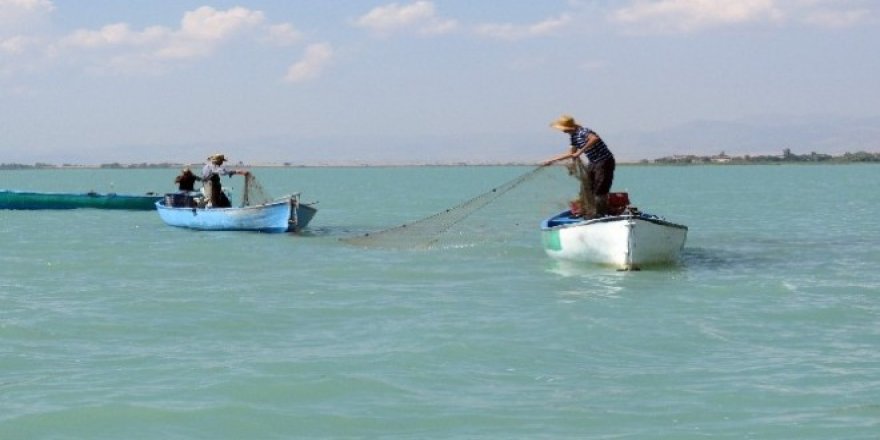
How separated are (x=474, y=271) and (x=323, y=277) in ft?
8.81

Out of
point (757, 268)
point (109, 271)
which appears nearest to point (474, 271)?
point (757, 268)

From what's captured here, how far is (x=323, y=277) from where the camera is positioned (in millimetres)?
20047

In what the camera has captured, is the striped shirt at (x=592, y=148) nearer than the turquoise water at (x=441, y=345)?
No

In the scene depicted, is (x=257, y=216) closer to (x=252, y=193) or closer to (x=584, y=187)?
(x=252, y=193)

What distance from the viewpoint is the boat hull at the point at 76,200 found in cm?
4319

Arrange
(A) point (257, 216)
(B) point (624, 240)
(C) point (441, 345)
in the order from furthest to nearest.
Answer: (A) point (257, 216) < (B) point (624, 240) < (C) point (441, 345)

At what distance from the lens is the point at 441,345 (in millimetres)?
12891

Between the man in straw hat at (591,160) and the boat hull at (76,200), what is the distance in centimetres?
2528

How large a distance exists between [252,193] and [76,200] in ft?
52.7

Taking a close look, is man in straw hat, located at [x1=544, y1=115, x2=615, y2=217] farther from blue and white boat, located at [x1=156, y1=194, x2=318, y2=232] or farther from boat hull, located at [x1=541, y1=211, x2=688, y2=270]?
blue and white boat, located at [x1=156, y1=194, x2=318, y2=232]

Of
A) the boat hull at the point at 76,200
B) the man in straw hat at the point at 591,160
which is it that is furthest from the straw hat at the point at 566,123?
the boat hull at the point at 76,200

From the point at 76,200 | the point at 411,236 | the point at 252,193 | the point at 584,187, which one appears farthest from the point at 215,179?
the point at 76,200

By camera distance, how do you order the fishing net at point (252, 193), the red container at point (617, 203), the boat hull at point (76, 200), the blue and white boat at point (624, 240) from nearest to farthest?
the blue and white boat at point (624, 240)
the red container at point (617, 203)
the fishing net at point (252, 193)
the boat hull at point (76, 200)

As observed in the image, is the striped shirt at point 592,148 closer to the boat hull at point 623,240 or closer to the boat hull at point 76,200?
the boat hull at point 623,240
